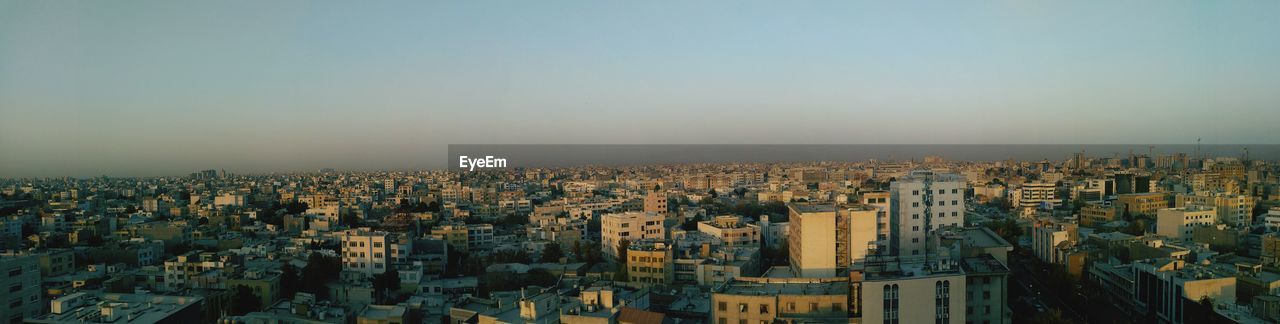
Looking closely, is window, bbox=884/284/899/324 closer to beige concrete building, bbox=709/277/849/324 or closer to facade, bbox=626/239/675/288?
beige concrete building, bbox=709/277/849/324

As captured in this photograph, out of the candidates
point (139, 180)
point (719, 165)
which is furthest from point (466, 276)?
point (719, 165)

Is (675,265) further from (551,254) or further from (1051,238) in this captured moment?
(1051,238)

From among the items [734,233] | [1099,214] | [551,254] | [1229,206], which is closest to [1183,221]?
[1229,206]

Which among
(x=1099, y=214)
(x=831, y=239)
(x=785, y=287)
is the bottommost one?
(x=1099, y=214)

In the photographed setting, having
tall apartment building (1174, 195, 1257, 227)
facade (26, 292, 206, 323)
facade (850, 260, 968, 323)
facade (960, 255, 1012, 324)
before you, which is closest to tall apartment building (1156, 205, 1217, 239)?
tall apartment building (1174, 195, 1257, 227)

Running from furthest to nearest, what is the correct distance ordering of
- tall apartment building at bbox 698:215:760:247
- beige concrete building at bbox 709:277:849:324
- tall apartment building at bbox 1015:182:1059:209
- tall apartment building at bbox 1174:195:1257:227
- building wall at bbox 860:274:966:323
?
tall apartment building at bbox 1015:182:1059:209
tall apartment building at bbox 1174:195:1257:227
tall apartment building at bbox 698:215:760:247
beige concrete building at bbox 709:277:849:324
building wall at bbox 860:274:966:323

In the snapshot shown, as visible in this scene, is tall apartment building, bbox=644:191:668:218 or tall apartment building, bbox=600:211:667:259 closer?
tall apartment building, bbox=600:211:667:259

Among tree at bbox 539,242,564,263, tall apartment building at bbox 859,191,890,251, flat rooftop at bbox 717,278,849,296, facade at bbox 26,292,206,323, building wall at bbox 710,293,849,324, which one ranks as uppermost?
tall apartment building at bbox 859,191,890,251
